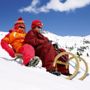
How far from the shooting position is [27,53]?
28.2 feet

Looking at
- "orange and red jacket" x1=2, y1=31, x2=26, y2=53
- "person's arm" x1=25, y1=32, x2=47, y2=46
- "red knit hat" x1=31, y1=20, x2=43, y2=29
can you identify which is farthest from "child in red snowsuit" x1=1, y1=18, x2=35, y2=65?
"red knit hat" x1=31, y1=20, x2=43, y2=29

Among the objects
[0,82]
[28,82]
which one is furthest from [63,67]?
[0,82]

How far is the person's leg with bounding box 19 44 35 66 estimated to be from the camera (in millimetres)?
8516

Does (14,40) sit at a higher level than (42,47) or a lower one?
higher

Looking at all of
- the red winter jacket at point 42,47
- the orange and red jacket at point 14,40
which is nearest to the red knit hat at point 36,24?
the red winter jacket at point 42,47

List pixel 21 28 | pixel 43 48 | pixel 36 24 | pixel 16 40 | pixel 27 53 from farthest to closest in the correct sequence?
pixel 21 28
pixel 16 40
pixel 36 24
pixel 43 48
pixel 27 53

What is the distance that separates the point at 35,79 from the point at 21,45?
3324mm

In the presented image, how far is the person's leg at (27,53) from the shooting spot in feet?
27.9

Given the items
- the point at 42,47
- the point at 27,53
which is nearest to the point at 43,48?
the point at 42,47

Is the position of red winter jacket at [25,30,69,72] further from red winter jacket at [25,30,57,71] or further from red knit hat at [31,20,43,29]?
red knit hat at [31,20,43,29]

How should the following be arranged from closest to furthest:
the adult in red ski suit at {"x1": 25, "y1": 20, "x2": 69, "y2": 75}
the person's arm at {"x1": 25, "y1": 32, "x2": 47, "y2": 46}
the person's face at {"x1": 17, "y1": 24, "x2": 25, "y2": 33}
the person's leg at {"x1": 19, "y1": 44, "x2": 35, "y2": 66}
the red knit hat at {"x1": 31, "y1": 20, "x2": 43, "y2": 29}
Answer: the person's leg at {"x1": 19, "y1": 44, "x2": 35, "y2": 66} < the adult in red ski suit at {"x1": 25, "y1": 20, "x2": 69, "y2": 75} < the person's arm at {"x1": 25, "y1": 32, "x2": 47, "y2": 46} < the red knit hat at {"x1": 31, "y1": 20, "x2": 43, "y2": 29} < the person's face at {"x1": 17, "y1": 24, "x2": 25, "y2": 33}

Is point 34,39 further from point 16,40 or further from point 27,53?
point 16,40

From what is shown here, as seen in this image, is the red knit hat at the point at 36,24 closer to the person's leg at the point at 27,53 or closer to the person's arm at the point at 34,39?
the person's arm at the point at 34,39

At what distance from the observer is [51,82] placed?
6.54 meters
